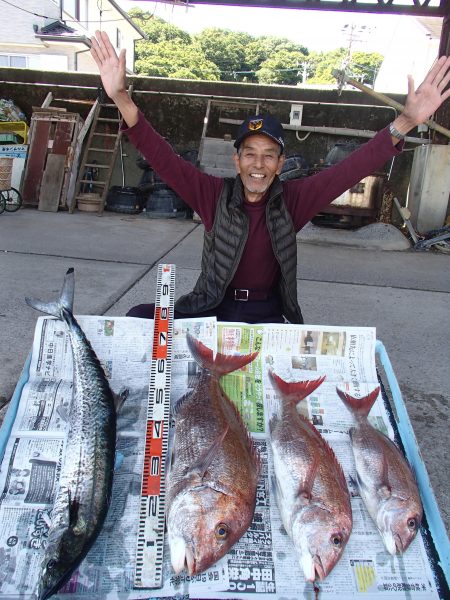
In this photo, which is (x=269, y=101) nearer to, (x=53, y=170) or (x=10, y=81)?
(x=53, y=170)

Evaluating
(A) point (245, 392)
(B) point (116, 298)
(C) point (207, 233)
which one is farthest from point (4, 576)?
(B) point (116, 298)

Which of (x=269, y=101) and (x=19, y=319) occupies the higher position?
(x=269, y=101)

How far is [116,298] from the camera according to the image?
4.37m

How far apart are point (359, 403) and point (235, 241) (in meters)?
0.99

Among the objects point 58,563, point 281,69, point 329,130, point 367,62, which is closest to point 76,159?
point 329,130

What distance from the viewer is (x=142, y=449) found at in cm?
195

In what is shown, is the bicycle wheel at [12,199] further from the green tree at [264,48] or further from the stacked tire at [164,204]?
the green tree at [264,48]

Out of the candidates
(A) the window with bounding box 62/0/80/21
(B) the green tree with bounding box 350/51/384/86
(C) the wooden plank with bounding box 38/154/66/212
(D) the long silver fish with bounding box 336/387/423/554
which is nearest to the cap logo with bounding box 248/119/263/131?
(D) the long silver fish with bounding box 336/387/423/554

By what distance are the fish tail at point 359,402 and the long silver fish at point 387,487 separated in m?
0.06

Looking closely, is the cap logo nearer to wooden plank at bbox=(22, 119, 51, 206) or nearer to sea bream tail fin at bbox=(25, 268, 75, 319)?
sea bream tail fin at bbox=(25, 268, 75, 319)

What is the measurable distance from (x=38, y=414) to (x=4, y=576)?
0.67 meters

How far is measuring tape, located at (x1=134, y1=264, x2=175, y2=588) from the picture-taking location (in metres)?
1.57

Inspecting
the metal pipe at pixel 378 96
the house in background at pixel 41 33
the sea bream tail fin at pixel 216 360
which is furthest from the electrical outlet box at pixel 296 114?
the house in background at pixel 41 33

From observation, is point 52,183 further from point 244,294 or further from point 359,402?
point 359,402
